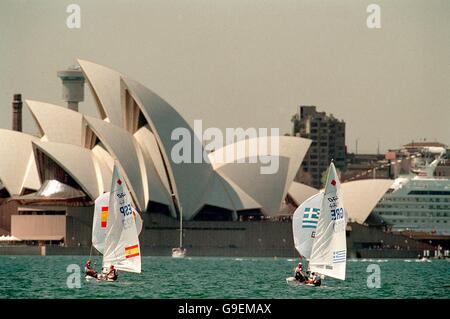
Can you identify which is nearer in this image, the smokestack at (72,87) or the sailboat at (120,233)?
the sailboat at (120,233)

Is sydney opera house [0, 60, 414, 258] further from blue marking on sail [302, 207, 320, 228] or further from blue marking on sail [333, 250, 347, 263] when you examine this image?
blue marking on sail [333, 250, 347, 263]

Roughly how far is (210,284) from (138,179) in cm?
3470

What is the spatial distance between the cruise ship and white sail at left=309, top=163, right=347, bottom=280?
6325 centimetres

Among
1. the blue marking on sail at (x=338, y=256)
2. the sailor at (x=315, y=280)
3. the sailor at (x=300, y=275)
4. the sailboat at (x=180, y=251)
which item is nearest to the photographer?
the blue marking on sail at (x=338, y=256)

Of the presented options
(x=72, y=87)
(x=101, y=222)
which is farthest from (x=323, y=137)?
(x=101, y=222)

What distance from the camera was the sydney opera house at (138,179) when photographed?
8606 cm

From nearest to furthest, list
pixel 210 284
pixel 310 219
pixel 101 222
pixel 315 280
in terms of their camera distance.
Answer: pixel 315 280, pixel 310 219, pixel 210 284, pixel 101 222

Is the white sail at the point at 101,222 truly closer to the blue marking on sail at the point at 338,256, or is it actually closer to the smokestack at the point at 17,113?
the blue marking on sail at the point at 338,256

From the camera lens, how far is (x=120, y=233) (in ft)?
160

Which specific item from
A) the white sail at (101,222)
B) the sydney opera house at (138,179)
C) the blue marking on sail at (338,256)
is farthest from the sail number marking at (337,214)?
the sydney opera house at (138,179)

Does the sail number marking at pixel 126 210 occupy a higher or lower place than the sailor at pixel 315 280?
higher

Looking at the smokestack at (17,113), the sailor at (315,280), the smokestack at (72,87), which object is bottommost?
the sailor at (315,280)

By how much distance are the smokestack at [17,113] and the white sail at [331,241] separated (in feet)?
186

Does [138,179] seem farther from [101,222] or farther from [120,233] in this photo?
[120,233]
